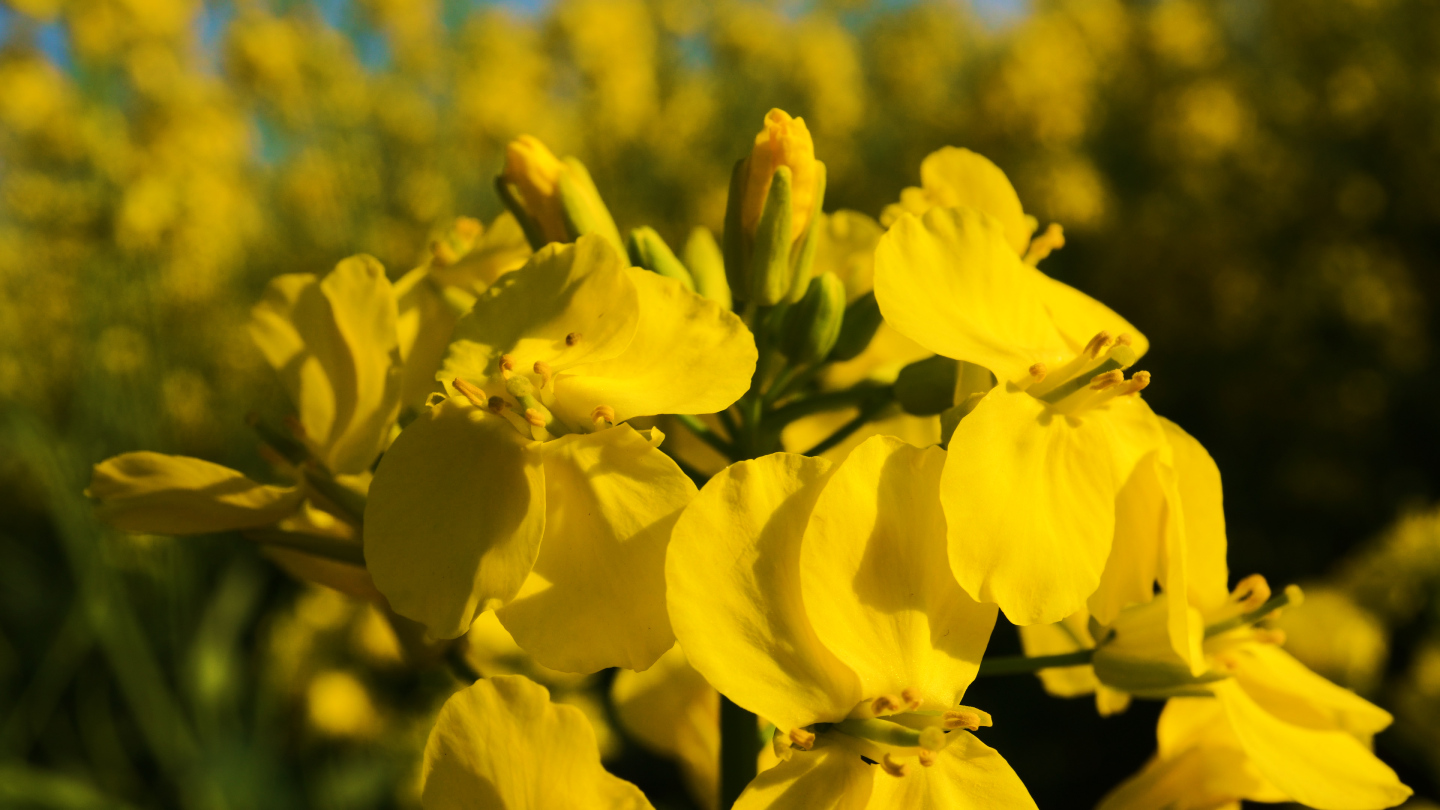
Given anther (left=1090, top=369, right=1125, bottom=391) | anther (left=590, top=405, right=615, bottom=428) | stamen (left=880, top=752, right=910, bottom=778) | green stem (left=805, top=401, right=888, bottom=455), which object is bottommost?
stamen (left=880, top=752, right=910, bottom=778)

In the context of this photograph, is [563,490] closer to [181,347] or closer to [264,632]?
[264,632]

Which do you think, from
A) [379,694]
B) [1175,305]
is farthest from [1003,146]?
[379,694]

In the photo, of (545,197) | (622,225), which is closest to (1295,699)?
(545,197)

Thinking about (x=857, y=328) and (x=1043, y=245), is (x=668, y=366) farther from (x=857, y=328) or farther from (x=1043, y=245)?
(x=1043, y=245)

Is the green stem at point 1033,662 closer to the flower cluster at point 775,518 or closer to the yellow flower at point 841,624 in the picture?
the flower cluster at point 775,518

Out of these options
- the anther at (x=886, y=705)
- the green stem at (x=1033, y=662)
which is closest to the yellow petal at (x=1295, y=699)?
the green stem at (x=1033, y=662)

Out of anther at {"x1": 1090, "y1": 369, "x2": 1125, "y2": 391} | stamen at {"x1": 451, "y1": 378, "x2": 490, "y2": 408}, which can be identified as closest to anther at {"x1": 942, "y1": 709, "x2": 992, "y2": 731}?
anther at {"x1": 1090, "y1": 369, "x2": 1125, "y2": 391}

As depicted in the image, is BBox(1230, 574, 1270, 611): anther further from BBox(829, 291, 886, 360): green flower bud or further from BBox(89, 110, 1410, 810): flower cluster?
BBox(829, 291, 886, 360): green flower bud
